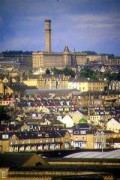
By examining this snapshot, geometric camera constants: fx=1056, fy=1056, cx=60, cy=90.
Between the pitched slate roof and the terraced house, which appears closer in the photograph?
the pitched slate roof

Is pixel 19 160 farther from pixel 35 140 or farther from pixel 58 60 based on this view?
pixel 58 60

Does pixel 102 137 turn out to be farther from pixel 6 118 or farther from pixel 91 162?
pixel 91 162

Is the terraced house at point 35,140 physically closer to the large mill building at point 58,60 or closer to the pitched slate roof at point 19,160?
the pitched slate roof at point 19,160

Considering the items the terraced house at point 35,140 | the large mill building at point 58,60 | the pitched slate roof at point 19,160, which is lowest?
the pitched slate roof at point 19,160

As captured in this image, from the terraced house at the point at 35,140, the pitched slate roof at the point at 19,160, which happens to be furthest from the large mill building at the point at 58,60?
the pitched slate roof at the point at 19,160

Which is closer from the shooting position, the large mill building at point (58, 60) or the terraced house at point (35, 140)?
the terraced house at point (35, 140)

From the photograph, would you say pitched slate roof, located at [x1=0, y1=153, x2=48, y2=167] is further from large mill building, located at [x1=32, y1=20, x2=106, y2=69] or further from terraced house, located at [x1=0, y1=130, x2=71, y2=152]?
large mill building, located at [x1=32, y1=20, x2=106, y2=69]

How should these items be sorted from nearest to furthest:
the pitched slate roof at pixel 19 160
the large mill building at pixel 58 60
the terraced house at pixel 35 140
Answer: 1. the pitched slate roof at pixel 19 160
2. the terraced house at pixel 35 140
3. the large mill building at pixel 58 60

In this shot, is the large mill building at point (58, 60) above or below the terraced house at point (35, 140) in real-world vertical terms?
above

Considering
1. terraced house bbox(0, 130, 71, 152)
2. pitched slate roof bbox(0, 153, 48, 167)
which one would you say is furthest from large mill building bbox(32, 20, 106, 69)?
pitched slate roof bbox(0, 153, 48, 167)

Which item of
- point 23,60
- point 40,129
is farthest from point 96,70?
point 40,129

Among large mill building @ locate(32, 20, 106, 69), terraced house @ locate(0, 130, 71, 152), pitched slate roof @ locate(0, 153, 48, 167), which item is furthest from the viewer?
large mill building @ locate(32, 20, 106, 69)
